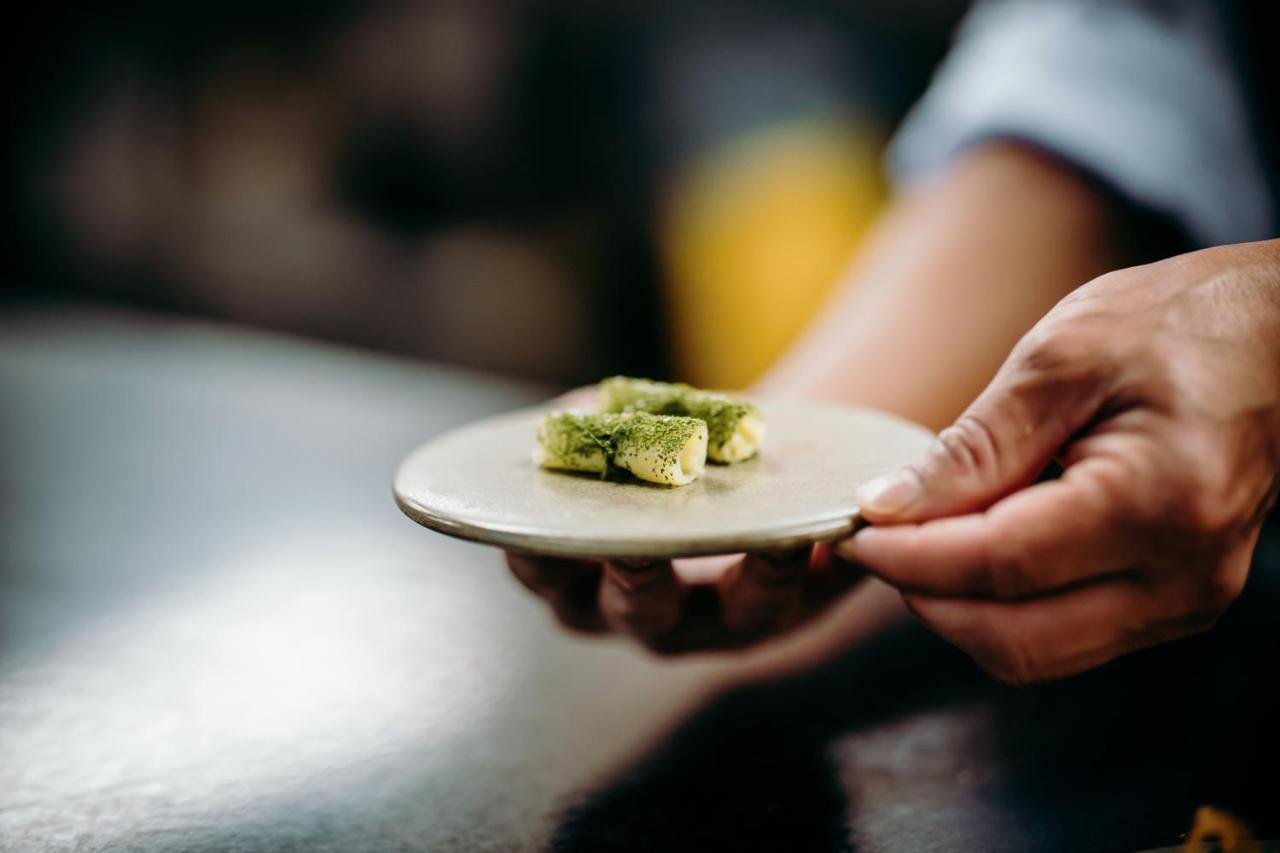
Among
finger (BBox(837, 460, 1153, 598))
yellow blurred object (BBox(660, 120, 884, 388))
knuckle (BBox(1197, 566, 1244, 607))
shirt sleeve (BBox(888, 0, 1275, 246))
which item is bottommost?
yellow blurred object (BBox(660, 120, 884, 388))

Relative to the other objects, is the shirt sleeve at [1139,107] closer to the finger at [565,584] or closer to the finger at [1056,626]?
the finger at [1056,626]

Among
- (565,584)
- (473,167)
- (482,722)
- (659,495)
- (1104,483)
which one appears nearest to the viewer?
(1104,483)

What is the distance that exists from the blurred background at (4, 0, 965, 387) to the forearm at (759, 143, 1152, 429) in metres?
2.03

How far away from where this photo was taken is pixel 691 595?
108cm

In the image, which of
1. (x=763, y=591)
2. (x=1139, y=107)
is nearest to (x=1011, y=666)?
(x=763, y=591)

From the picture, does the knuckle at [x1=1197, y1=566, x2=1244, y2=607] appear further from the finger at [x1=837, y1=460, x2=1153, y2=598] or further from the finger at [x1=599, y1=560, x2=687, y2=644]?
the finger at [x1=599, y1=560, x2=687, y2=644]

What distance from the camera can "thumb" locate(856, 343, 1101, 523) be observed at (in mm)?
738

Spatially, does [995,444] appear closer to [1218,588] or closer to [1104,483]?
[1104,483]

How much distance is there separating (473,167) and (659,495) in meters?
4.20

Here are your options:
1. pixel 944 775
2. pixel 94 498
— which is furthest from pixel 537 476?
pixel 94 498

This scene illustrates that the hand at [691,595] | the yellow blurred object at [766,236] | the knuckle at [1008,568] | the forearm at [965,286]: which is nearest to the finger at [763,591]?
the hand at [691,595]

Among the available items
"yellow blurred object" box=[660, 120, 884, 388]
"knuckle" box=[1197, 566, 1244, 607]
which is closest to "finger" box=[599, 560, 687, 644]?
"knuckle" box=[1197, 566, 1244, 607]

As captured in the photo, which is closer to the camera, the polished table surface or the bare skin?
the polished table surface

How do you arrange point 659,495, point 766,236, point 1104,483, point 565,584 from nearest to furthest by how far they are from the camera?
point 1104,483, point 659,495, point 565,584, point 766,236
